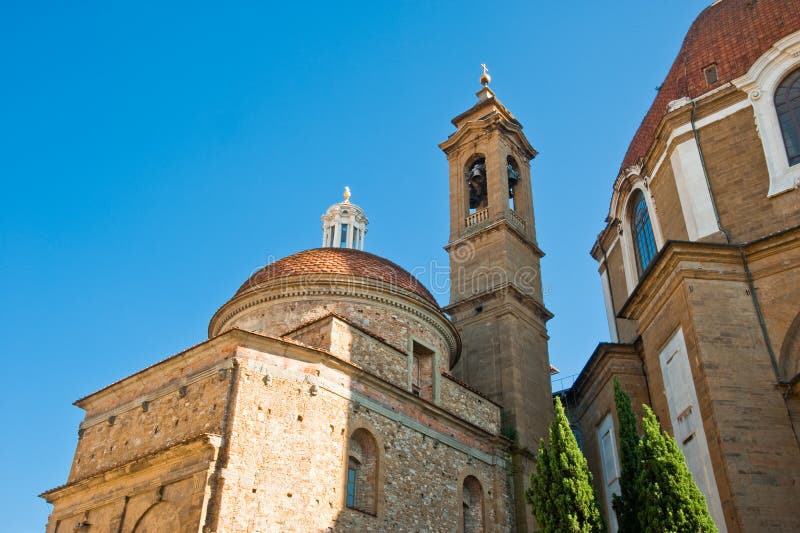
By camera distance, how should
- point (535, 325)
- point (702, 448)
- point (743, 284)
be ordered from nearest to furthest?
point (702, 448), point (743, 284), point (535, 325)

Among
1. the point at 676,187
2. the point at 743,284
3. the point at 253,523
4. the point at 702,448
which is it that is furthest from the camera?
the point at 676,187

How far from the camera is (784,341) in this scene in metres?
14.0

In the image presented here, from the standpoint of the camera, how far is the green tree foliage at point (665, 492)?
35.5 ft

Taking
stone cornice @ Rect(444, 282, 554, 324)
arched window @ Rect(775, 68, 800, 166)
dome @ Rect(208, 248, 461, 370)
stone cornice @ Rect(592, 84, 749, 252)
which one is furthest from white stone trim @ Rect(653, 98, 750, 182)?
dome @ Rect(208, 248, 461, 370)

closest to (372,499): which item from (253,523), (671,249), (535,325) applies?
(253,523)

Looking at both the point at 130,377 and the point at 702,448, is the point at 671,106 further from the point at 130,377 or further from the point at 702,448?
the point at 130,377

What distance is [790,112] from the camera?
16.4 metres

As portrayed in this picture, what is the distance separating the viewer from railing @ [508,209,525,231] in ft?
79.1

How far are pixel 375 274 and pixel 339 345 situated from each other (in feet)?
11.3

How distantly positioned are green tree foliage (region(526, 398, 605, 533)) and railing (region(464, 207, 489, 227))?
39.6 feet

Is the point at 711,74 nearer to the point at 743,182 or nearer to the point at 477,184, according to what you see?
the point at 743,182

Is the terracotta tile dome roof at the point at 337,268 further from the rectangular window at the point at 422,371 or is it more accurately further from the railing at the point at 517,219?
the railing at the point at 517,219

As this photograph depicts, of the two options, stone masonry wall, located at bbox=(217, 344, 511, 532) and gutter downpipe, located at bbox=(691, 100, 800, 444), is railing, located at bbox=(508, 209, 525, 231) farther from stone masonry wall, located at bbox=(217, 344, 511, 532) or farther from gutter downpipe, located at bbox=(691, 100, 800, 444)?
stone masonry wall, located at bbox=(217, 344, 511, 532)

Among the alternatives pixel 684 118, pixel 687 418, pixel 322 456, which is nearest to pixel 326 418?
pixel 322 456
